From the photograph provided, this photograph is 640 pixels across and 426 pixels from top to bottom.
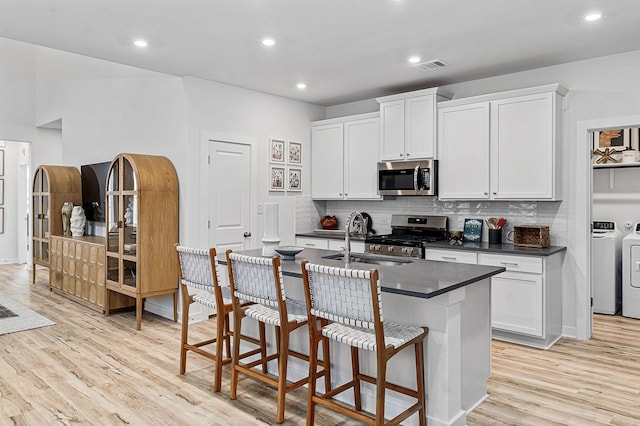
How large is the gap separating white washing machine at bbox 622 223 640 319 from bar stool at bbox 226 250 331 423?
155 inches

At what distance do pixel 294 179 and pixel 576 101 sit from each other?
3.25 metres

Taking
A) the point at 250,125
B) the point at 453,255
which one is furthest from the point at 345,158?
the point at 453,255

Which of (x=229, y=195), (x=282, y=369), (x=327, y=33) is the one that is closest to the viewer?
(x=282, y=369)

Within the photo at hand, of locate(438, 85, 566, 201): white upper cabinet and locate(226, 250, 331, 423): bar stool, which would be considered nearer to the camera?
locate(226, 250, 331, 423): bar stool

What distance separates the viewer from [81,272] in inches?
222

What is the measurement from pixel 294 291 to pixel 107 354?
1.87 m

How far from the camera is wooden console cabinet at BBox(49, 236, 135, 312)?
5230 mm

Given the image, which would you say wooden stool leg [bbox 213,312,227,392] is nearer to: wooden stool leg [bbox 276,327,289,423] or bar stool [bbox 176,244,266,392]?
bar stool [bbox 176,244,266,392]

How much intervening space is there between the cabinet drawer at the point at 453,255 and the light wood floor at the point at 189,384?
808 millimetres

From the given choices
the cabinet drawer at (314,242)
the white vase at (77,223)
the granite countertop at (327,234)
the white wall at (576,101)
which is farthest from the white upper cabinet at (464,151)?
the white vase at (77,223)

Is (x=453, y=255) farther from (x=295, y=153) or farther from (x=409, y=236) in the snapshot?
(x=295, y=153)

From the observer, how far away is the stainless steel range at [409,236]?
15.6ft

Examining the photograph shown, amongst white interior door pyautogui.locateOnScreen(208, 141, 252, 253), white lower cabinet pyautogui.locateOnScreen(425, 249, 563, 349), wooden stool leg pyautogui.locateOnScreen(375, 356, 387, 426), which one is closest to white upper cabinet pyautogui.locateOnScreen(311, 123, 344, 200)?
white interior door pyautogui.locateOnScreen(208, 141, 252, 253)

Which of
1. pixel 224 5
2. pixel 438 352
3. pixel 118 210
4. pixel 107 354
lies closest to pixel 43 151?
pixel 118 210
